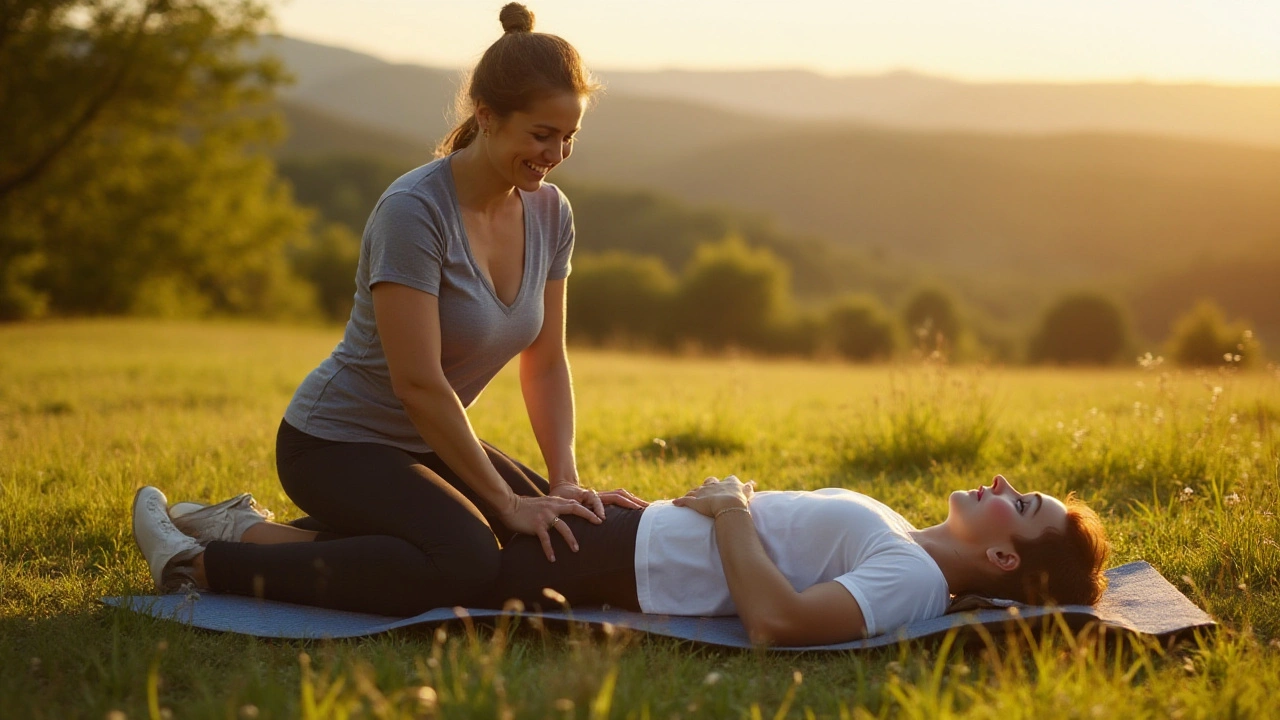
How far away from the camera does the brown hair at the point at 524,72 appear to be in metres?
3.46

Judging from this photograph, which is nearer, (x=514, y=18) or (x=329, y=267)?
(x=514, y=18)

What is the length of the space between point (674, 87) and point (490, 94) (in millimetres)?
162496

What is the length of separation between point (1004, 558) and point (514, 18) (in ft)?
8.87

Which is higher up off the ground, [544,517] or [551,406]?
[551,406]

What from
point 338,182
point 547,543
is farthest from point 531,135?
point 338,182

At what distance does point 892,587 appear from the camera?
3.18 metres

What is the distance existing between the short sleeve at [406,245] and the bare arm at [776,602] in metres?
1.40

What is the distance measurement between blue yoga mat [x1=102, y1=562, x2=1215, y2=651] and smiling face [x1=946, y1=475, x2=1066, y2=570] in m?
0.20

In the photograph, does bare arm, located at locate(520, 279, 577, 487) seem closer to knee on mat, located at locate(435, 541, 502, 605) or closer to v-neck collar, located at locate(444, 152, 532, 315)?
v-neck collar, located at locate(444, 152, 532, 315)

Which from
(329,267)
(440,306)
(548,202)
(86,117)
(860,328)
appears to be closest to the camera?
(440,306)

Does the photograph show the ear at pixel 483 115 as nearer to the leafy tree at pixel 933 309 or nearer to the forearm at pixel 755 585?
the forearm at pixel 755 585

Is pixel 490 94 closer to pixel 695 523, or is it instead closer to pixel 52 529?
pixel 695 523

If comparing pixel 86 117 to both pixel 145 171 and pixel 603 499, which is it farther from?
pixel 603 499

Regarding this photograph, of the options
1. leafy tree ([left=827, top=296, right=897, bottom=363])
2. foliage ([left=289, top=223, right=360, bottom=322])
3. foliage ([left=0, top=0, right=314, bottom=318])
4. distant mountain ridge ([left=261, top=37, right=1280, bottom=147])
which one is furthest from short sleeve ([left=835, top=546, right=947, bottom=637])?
distant mountain ridge ([left=261, top=37, right=1280, bottom=147])
